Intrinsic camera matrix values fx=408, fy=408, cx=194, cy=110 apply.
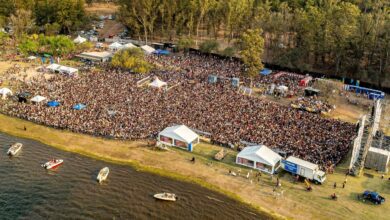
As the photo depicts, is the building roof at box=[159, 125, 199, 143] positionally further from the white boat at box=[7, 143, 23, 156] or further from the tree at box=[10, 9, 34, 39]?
the tree at box=[10, 9, 34, 39]

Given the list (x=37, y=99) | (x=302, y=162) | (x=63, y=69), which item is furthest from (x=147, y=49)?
(x=302, y=162)

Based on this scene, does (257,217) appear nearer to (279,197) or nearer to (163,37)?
(279,197)

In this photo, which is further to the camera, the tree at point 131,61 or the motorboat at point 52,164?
the tree at point 131,61

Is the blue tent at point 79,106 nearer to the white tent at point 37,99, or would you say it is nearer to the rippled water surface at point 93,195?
the white tent at point 37,99

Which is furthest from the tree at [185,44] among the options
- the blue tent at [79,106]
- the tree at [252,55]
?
the blue tent at [79,106]

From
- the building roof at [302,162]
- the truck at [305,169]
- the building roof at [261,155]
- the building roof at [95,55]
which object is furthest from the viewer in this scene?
the building roof at [95,55]

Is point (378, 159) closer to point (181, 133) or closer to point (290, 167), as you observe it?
→ point (290, 167)
